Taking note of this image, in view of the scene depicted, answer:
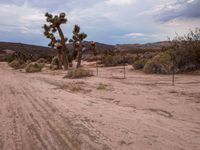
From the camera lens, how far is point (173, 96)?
11359 mm

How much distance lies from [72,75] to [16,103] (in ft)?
36.9

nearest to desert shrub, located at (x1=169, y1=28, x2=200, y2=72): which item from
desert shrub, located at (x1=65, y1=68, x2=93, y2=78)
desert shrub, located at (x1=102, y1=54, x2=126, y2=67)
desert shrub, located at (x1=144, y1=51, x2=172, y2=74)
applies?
desert shrub, located at (x1=144, y1=51, x2=172, y2=74)

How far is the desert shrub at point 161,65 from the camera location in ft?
71.6

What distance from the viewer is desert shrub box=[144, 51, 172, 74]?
21.8 metres

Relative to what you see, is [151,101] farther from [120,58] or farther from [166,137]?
[120,58]

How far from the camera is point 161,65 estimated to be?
22.3 meters

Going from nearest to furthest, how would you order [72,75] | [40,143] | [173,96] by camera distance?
[40,143] < [173,96] < [72,75]

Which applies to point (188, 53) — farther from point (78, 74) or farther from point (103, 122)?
point (103, 122)

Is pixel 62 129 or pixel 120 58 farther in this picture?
pixel 120 58

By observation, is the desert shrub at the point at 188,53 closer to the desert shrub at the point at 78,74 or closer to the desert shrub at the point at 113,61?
the desert shrub at the point at 78,74

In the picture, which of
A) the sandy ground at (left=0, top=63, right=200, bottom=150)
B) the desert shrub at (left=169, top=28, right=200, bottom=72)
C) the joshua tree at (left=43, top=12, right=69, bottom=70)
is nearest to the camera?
the sandy ground at (left=0, top=63, right=200, bottom=150)

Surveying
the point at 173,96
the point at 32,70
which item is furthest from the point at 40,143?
the point at 32,70

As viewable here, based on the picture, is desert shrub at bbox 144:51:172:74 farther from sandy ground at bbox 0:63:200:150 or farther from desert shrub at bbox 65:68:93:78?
sandy ground at bbox 0:63:200:150

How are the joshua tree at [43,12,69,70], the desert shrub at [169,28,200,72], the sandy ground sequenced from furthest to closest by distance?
the joshua tree at [43,12,69,70] → the desert shrub at [169,28,200,72] → the sandy ground
